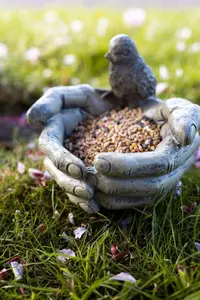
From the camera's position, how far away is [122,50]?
1.58m

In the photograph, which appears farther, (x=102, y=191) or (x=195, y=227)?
(x=195, y=227)

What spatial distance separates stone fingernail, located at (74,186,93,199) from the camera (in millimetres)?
1388

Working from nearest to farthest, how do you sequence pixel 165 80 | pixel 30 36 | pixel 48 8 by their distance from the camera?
pixel 165 80, pixel 30 36, pixel 48 8

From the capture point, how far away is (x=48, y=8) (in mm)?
4438

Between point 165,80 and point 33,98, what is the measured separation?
36.4 inches

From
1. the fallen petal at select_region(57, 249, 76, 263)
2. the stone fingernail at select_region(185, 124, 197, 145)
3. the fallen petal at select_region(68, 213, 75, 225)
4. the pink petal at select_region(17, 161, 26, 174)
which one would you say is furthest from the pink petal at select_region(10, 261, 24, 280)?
the stone fingernail at select_region(185, 124, 197, 145)

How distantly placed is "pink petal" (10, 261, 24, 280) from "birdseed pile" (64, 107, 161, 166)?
0.41 meters

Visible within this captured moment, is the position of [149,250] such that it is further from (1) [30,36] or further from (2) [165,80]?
(1) [30,36]

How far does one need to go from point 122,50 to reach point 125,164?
0.50 m

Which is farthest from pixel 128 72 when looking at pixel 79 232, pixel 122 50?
pixel 79 232

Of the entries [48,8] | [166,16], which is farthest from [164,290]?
[48,8]

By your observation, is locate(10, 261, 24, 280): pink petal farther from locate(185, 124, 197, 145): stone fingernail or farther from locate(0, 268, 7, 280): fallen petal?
locate(185, 124, 197, 145): stone fingernail

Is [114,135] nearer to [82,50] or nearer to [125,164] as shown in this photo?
[125,164]

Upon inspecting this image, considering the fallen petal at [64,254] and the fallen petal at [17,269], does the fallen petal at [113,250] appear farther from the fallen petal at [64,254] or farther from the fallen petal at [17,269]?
the fallen petal at [17,269]
